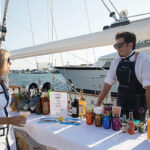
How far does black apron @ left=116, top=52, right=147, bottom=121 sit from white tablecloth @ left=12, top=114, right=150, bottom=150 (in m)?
0.46

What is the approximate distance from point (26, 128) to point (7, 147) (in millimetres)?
328

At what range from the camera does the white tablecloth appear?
94cm

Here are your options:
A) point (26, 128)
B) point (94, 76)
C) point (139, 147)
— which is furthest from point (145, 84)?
point (94, 76)

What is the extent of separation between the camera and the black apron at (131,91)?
58.6 inches

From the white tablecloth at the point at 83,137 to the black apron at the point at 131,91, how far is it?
0.46m

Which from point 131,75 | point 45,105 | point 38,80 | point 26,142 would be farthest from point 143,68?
point 38,80

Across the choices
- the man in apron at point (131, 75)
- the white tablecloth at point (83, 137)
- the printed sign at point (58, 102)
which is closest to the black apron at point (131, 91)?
the man in apron at point (131, 75)

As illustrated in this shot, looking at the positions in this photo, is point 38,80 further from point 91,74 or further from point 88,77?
point 88,77

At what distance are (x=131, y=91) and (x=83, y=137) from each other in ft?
2.47

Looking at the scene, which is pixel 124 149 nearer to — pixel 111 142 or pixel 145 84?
pixel 111 142

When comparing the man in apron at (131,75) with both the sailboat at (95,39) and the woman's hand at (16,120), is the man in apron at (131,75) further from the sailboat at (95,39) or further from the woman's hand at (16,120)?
the woman's hand at (16,120)

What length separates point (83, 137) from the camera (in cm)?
105

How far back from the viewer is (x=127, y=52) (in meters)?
1.54

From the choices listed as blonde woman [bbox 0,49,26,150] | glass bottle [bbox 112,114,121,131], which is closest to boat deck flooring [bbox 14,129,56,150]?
blonde woman [bbox 0,49,26,150]
